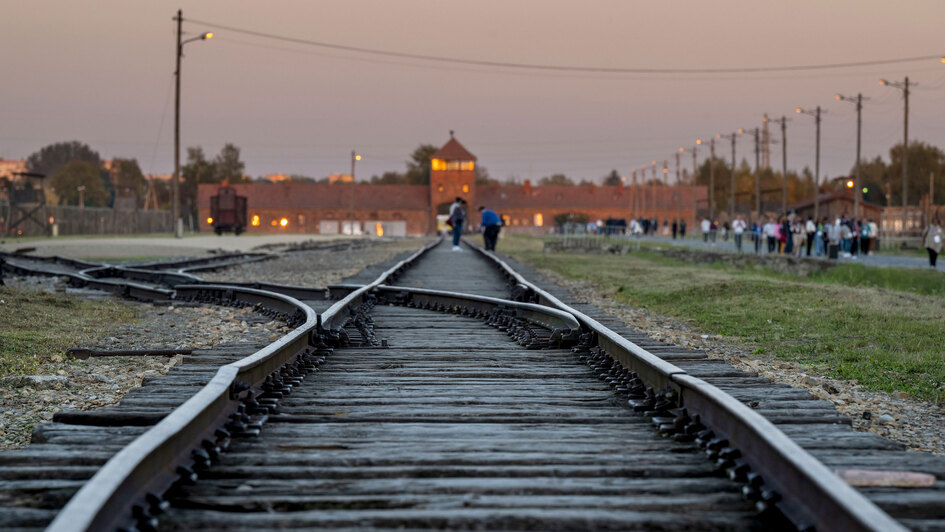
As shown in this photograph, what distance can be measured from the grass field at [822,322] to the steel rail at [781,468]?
3.30m

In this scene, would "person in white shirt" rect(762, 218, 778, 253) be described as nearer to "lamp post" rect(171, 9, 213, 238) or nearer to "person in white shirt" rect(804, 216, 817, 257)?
"person in white shirt" rect(804, 216, 817, 257)

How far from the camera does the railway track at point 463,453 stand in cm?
326

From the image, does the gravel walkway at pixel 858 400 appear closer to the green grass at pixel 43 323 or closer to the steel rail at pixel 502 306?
the steel rail at pixel 502 306

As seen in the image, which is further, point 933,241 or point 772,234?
point 772,234

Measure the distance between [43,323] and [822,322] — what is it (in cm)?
881

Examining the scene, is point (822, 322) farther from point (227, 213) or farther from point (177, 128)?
point (227, 213)

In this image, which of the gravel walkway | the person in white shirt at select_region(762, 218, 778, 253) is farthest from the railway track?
the person in white shirt at select_region(762, 218, 778, 253)

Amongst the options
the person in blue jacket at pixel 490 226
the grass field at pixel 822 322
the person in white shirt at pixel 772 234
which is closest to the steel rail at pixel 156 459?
the grass field at pixel 822 322

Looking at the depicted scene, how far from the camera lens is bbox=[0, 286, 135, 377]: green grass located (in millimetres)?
8430

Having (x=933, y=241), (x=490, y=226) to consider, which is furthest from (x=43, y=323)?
(x=933, y=241)

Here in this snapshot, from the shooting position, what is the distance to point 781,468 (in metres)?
3.40

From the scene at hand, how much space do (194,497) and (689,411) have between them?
2.31 m

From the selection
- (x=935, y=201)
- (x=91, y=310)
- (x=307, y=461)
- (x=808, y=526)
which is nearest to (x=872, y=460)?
(x=808, y=526)

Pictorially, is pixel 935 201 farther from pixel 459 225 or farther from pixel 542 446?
pixel 542 446
